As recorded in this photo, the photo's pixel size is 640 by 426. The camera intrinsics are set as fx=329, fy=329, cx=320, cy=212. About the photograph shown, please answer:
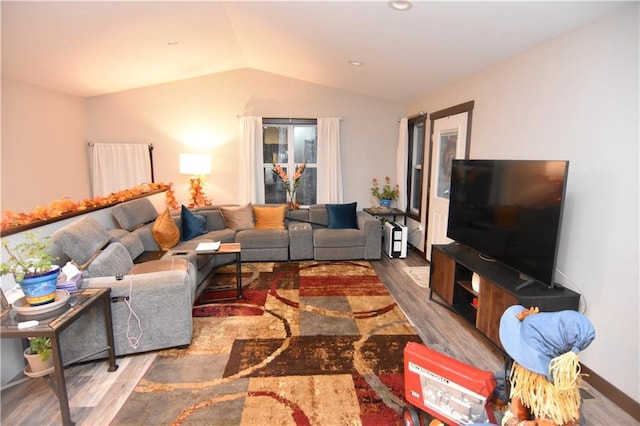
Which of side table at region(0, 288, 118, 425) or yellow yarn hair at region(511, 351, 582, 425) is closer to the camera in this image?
yellow yarn hair at region(511, 351, 582, 425)

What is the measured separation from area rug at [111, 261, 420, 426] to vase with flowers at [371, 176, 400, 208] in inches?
88.7

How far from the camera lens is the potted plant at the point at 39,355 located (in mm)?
1998

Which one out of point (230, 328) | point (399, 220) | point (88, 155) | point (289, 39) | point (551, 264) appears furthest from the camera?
point (399, 220)

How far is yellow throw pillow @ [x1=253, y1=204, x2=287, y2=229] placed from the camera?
5.01 meters

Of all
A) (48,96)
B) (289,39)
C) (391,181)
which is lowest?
(391,181)

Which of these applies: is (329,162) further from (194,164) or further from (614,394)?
(614,394)

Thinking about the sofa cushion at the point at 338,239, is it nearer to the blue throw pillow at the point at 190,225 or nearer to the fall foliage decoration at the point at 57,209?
the blue throw pillow at the point at 190,225

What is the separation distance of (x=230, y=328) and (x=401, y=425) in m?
1.64

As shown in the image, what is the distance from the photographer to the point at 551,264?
2129 mm

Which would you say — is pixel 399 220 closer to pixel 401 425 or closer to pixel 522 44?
pixel 522 44

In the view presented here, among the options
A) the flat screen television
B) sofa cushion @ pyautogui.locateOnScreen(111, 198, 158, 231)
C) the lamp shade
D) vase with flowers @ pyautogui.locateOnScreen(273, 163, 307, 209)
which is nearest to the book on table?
sofa cushion @ pyautogui.locateOnScreen(111, 198, 158, 231)

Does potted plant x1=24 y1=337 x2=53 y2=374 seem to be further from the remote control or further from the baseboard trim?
the baseboard trim

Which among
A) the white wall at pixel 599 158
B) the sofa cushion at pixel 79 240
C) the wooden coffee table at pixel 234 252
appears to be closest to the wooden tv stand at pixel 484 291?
the white wall at pixel 599 158

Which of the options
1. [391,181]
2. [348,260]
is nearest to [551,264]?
[348,260]
